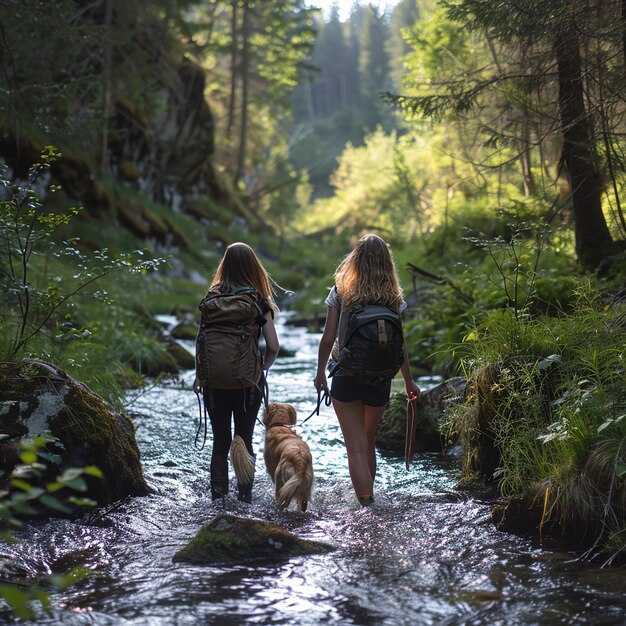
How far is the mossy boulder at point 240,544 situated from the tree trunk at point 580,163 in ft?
18.4

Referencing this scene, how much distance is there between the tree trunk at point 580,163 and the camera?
8.28 meters

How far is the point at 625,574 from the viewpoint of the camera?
4.07 meters

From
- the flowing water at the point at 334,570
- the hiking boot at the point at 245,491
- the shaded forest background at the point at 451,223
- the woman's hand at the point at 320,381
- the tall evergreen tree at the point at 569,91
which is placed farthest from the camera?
the tall evergreen tree at the point at 569,91

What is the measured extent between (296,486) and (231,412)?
3.38 ft

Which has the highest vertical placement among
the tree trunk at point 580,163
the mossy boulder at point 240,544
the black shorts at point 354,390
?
the tree trunk at point 580,163

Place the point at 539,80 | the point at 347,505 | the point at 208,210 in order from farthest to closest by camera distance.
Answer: the point at 208,210
the point at 539,80
the point at 347,505

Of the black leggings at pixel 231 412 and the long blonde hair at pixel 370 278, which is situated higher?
the long blonde hair at pixel 370 278

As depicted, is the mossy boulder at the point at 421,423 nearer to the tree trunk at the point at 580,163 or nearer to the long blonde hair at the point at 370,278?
the long blonde hair at the point at 370,278

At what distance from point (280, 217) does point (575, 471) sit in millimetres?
37718

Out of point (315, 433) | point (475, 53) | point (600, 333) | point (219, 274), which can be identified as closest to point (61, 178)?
point (475, 53)

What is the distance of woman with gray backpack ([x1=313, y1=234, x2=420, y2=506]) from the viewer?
5676 mm

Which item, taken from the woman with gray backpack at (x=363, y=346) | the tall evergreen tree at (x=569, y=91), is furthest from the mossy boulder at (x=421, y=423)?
the tall evergreen tree at (x=569, y=91)

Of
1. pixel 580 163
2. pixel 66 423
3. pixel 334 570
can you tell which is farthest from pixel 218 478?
pixel 580 163

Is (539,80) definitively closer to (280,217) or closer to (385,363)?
(385,363)
